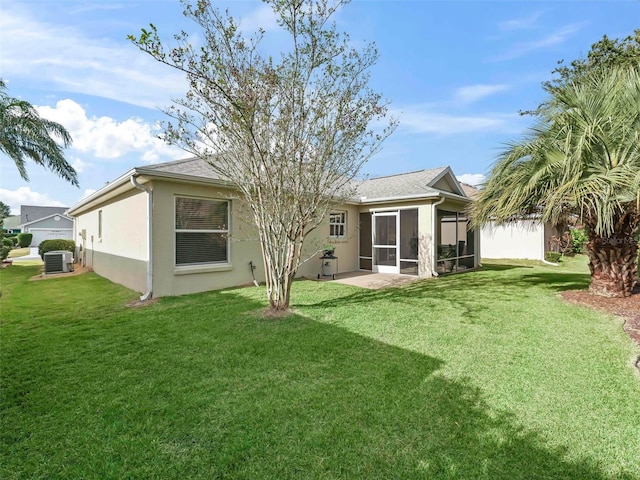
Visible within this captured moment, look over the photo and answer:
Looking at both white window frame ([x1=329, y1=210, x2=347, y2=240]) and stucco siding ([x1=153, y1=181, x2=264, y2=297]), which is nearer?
stucco siding ([x1=153, y1=181, x2=264, y2=297])

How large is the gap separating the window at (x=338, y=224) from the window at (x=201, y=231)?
15.1 ft

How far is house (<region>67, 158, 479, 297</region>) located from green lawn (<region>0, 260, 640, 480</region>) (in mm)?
2381

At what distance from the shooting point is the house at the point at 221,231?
838 cm

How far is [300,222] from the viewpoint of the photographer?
21.5ft

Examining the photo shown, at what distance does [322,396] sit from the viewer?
350cm

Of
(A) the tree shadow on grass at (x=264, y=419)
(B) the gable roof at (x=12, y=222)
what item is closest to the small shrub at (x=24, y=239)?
(B) the gable roof at (x=12, y=222)

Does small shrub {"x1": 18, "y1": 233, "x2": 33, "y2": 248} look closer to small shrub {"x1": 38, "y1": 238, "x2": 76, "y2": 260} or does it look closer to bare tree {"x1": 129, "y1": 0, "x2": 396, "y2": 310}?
small shrub {"x1": 38, "y1": 238, "x2": 76, "y2": 260}

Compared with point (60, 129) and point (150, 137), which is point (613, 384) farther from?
point (60, 129)

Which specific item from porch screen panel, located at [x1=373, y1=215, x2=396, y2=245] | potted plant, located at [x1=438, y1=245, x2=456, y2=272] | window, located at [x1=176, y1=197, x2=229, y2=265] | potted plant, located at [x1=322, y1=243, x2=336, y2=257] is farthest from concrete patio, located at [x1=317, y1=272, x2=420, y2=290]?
window, located at [x1=176, y1=197, x2=229, y2=265]

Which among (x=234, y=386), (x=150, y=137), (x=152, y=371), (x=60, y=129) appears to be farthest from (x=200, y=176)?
(x=60, y=129)

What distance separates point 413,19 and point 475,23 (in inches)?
97.6

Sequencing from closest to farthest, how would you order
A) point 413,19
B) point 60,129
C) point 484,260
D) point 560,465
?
point 560,465 < point 413,19 < point 60,129 < point 484,260

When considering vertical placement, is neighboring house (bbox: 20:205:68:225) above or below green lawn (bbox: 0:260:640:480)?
above

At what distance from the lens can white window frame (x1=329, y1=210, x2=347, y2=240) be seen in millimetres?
12812
